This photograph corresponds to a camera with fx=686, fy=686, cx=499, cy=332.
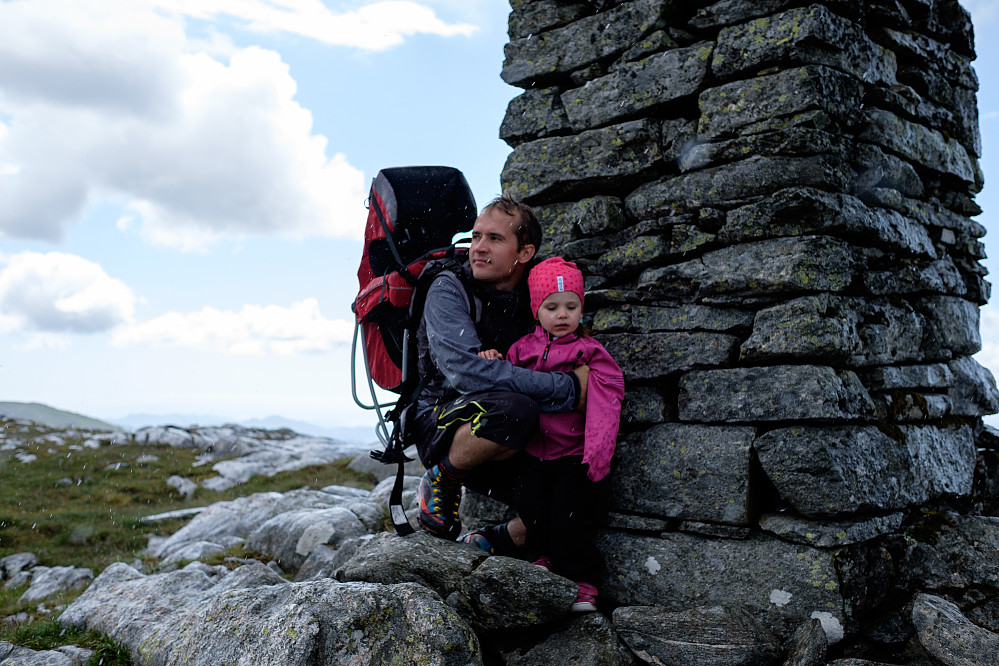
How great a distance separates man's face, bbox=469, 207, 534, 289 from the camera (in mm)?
5594

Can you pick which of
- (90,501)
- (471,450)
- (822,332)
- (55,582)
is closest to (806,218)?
(822,332)

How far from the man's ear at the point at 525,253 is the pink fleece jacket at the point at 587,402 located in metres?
0.71

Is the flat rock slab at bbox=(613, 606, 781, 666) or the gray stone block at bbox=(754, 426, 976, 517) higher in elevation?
the gray stone block at bbox=(754, 426, 976, 517)

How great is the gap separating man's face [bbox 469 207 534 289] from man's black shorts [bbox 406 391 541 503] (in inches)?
42.0

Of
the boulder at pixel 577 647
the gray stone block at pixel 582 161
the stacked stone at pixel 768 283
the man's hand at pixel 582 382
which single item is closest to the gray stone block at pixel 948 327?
the stacked stone at pixel 768 283

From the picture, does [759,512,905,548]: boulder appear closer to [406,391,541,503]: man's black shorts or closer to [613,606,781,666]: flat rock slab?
[613,606,781,666]: flat rock slab

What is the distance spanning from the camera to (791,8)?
5.41 m

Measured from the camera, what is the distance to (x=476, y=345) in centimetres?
525

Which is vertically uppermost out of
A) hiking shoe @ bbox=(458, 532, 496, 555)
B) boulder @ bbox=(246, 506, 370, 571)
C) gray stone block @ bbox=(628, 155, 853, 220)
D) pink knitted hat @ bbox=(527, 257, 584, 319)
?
gray stone block @ bbox=(628, 155, 853, 220)

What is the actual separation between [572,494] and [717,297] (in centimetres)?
188

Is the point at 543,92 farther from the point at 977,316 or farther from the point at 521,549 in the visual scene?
the point at 977,316

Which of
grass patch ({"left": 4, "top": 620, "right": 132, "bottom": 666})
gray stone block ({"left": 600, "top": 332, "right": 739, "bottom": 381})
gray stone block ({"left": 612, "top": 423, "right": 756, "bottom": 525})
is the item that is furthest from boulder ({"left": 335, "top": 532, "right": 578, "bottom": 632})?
grass patch ({"left": 4, "top": 620, "right": 132, "bottom": 666})

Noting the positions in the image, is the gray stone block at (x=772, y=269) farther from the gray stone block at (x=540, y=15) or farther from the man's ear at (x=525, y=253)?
the gray stone block at (x=540, y=15)

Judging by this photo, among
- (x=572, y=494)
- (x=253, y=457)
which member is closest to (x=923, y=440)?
(x=572, y=494)
